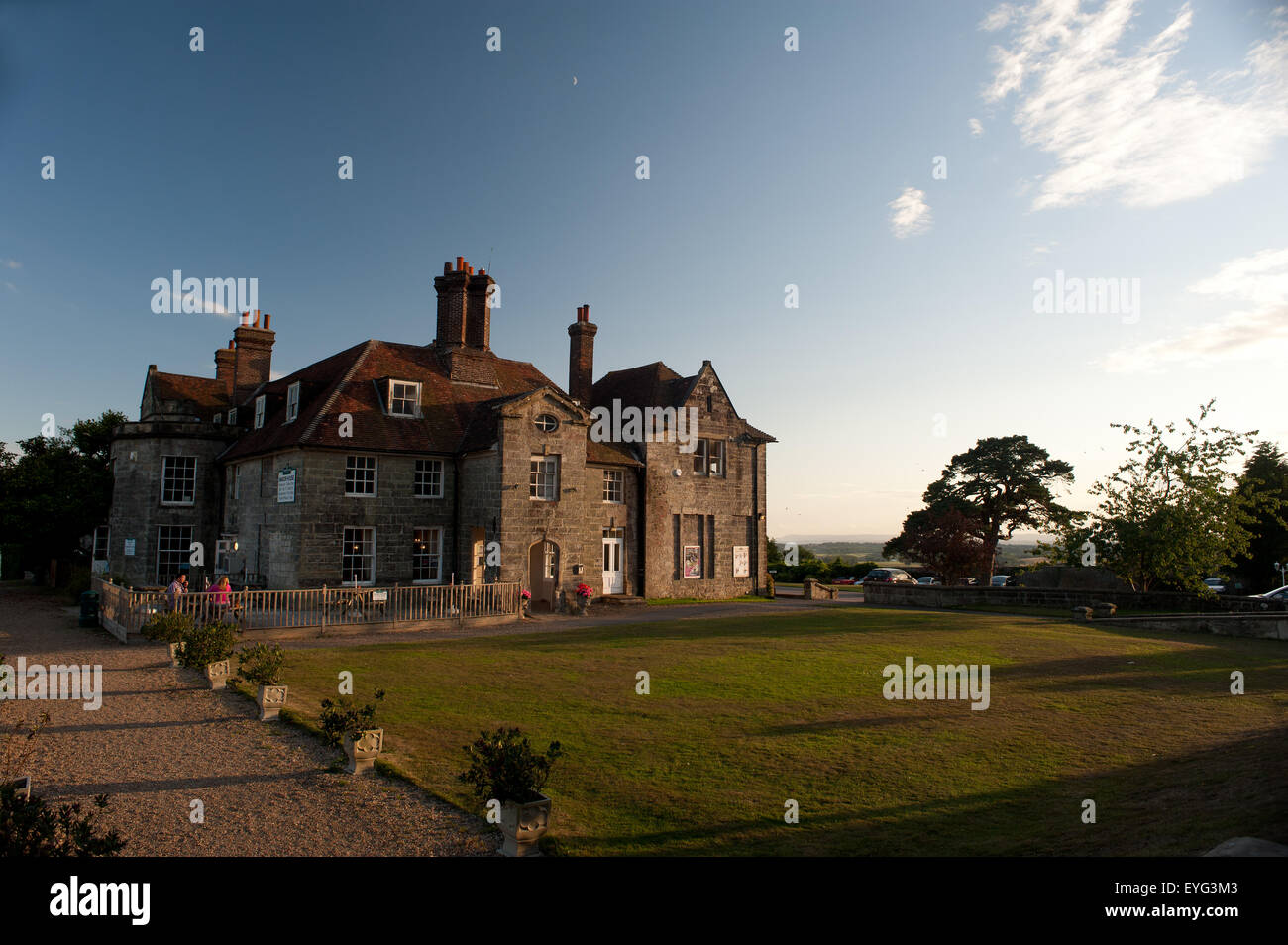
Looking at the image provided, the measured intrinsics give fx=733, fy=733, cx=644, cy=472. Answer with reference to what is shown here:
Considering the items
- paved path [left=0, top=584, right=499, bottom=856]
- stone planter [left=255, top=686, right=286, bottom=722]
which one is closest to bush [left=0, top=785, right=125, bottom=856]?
paved path [left=0, top=584, right=499, bottom=856]

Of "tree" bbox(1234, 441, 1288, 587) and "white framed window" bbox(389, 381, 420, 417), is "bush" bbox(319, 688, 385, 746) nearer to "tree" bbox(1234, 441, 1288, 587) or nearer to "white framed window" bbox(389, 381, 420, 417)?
"white framed window" bbox(389, 381, 420, 417)

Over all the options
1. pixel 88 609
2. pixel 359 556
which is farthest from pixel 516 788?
pixel 359 556

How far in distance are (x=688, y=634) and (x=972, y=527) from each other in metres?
25.3

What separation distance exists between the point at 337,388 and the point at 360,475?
11.8 feet

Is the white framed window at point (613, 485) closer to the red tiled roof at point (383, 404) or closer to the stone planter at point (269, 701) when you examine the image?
the red tiled roof at point (383, 404)

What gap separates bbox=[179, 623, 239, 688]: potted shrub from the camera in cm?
1388

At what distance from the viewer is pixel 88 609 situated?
21203 millimetres

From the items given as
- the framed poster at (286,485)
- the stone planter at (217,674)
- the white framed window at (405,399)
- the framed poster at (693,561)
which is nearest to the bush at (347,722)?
the stone planter at (217,674)

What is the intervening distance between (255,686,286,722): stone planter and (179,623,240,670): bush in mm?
3084

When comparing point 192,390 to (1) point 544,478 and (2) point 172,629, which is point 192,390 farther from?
(2) point 172,629

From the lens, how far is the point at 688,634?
21.2 metres

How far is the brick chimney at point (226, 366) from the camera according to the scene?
3675 cm
